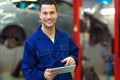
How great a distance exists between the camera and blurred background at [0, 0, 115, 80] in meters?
5.12

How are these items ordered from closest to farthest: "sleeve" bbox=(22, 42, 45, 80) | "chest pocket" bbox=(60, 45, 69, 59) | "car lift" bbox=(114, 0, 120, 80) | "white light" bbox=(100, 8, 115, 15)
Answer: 1. "sleeve" bbox=(22, 42, 45, 80)
2. "chest pocket" bbox=(60, 45, 69, 59)
3. "car lift" bbox=(114, 0, 120, 80)
4. "white light" bbox=(100, 8, 115, 15)

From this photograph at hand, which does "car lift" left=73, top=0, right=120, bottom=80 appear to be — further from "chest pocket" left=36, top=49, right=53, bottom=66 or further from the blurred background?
"chest pocket" left=36, top=49, right=53, bottom=66

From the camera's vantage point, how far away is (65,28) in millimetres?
5305

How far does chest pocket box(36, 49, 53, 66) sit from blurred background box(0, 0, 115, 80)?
2.55m

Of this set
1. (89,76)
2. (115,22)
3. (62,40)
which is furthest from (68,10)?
(62,40)

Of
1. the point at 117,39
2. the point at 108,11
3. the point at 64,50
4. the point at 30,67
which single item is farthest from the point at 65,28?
the point at 30,67

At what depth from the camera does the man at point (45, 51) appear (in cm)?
263

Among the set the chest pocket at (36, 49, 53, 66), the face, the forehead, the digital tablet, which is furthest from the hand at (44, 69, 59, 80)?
the forehead

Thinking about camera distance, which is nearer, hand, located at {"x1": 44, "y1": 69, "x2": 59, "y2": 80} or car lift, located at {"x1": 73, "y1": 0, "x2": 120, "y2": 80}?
hand, located at {"x1": 44, "y1": 69, "x2": 59, "y2": 80}

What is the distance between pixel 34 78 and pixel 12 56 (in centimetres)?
265

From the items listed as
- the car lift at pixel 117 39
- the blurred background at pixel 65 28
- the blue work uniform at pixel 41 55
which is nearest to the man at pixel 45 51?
the blue work uniform at pixel 41 55

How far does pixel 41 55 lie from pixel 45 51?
48 mm

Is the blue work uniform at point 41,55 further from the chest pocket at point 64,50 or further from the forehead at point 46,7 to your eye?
the forehead at point 46,7

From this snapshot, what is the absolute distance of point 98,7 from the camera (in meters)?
5.24
